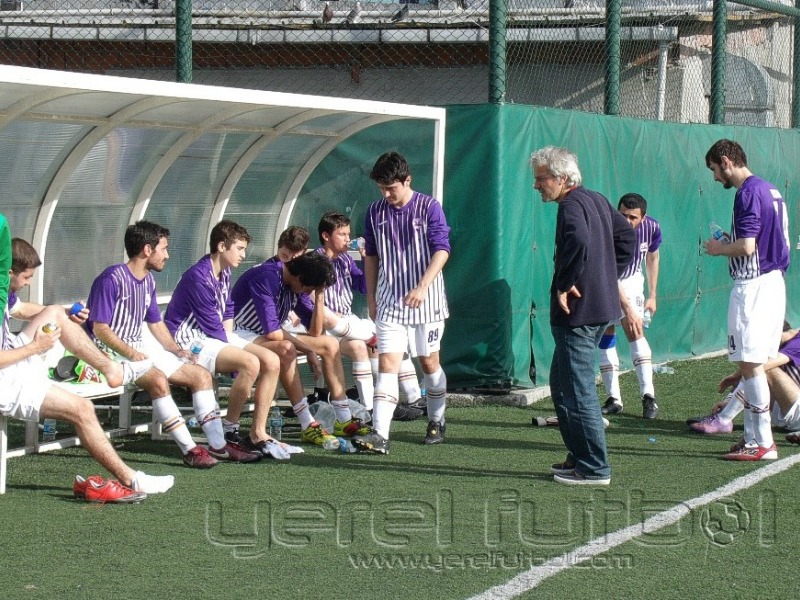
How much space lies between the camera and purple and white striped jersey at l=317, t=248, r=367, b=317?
9.10m

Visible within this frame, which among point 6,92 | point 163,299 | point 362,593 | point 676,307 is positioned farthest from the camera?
point 676,307

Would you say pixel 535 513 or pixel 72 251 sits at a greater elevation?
pixel 72 251

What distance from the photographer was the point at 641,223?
31.3 feet

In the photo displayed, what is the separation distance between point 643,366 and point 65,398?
4667mm

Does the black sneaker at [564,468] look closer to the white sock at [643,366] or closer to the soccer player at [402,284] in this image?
the soccer player at [402,284]

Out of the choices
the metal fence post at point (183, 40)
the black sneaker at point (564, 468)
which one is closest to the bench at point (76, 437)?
the metal fence post at point (183, 40)

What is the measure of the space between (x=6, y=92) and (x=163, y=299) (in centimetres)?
288

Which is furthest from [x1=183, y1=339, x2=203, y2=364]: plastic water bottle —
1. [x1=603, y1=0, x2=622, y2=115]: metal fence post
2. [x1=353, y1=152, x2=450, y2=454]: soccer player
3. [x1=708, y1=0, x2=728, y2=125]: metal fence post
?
[x1=708, y1=0, x2=728, y2=125]: metal fence post

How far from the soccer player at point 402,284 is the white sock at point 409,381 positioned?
1.00 meters

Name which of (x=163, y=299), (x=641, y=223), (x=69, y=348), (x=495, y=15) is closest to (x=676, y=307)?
(x=641, y=223)

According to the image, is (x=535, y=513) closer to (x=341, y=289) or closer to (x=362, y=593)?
(x=362, y=593)

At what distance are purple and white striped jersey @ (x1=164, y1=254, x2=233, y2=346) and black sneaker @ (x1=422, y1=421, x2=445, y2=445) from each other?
1.41m

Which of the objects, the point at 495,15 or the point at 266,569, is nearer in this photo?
the point at 266,569

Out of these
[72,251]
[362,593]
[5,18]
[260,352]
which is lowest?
[362,593]
